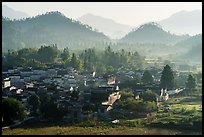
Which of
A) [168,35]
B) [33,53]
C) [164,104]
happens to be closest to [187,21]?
[168,35]

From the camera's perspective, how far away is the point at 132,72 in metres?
26.1

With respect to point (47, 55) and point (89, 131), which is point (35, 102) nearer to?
point (89, 131)

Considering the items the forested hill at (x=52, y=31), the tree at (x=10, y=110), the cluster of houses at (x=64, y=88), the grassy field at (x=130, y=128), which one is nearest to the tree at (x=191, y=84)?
the cluster of houses at (x=64, y=88)

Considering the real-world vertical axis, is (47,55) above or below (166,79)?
above

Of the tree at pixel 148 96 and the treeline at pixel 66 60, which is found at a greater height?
the treeline at pixel 66 60

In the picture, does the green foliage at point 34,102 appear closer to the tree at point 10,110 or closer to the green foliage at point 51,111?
the green foliage at point 51,111

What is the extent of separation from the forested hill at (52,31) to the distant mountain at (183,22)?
311 ft

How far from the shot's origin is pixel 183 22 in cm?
18375

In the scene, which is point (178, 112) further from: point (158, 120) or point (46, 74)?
point (46, 74)

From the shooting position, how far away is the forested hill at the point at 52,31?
64500 millimetres

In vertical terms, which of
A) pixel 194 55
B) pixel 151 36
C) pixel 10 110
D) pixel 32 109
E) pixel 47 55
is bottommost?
pixel 32 109

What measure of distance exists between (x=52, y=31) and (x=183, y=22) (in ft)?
378

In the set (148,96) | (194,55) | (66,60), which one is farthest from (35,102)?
(194,55)

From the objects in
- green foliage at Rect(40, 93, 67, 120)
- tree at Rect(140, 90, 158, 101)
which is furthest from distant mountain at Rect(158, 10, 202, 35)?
green foliage at Rect(40, 93, 67, 120)
